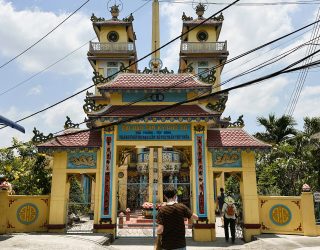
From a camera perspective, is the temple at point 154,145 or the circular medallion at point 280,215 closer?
the circular medallion at point 280,215

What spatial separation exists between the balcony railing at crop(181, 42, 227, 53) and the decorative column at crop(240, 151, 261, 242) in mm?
17139

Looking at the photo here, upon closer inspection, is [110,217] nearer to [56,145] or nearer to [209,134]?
[56,145]

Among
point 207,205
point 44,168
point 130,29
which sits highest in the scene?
point 130,29

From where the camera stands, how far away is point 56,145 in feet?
41.7

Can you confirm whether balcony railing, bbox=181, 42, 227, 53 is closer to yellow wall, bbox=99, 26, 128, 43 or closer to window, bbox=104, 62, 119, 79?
yellow wall, bbox=99, 26, 128, 43

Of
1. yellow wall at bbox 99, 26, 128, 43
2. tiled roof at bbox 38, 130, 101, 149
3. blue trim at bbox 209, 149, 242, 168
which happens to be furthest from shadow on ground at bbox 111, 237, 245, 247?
yellow wall at bbox 99, 26, 128, 43

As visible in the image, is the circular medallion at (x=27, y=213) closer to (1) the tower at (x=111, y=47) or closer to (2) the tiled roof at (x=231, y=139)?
(2) the tiled roof at (x=231, y=139)

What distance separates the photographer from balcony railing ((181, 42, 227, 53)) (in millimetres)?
28328

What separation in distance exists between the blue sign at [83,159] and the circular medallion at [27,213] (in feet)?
7.28

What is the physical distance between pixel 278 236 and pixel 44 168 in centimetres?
1219

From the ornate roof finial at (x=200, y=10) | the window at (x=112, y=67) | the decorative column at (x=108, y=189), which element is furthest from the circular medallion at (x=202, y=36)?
the decorative column at (x=108, y=189)

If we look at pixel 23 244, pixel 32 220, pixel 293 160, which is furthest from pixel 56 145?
pixel 293 160

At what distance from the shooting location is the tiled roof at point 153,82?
44.2ft

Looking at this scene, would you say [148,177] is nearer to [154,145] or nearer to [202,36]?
[202,36]
